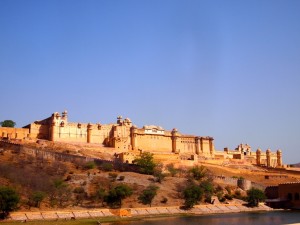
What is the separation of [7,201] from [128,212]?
31.8ft

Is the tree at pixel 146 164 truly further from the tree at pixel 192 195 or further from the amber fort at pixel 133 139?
the tree at pixel 192 195

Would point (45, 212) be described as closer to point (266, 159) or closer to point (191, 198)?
point (191, 198)

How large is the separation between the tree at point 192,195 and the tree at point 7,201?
606 inches

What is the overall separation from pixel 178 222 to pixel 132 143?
34726 millimetres

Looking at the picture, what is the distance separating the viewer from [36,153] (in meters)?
46.4

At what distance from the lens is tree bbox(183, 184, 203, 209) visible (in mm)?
39125

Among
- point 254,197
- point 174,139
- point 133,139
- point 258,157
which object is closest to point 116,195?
point 254,197

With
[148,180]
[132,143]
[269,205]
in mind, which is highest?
[132,143]

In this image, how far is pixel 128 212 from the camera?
3506cm

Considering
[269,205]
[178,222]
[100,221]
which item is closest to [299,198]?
[269,205]

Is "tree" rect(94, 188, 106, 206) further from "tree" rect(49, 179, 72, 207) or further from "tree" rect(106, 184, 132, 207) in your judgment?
"tree" rect(49, 179, 72, 207)

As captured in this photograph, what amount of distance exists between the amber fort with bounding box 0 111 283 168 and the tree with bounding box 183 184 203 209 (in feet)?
44.3

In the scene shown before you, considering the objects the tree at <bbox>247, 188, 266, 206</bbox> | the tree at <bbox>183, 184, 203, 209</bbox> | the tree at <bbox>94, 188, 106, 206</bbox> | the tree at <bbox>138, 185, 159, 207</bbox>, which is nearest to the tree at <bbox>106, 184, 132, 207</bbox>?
the tree at <bbox>94, 188, 106, 206</bbox>

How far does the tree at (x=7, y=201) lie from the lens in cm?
3039
